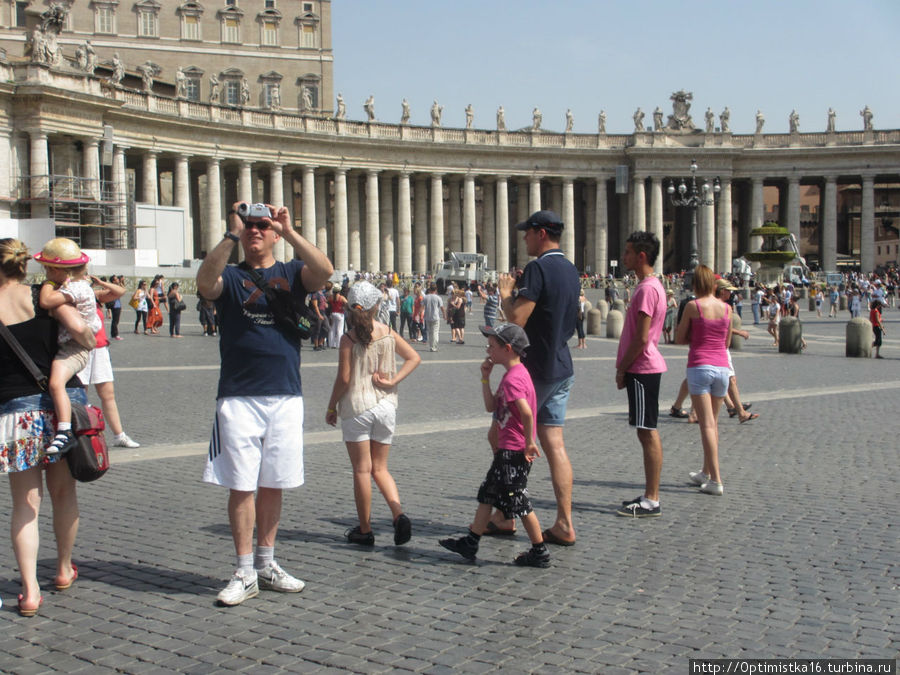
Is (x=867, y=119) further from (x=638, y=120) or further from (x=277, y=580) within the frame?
(x=277, y=580)

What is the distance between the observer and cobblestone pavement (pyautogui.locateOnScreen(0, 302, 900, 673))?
5152 mm

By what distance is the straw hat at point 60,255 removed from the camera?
615 cm

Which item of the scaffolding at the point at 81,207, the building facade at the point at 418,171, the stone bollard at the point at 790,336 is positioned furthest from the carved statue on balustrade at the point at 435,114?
the stone bollard at the point at 790,336

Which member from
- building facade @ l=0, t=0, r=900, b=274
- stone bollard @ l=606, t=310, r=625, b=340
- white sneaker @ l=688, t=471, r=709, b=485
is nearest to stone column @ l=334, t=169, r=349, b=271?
building facade @ l=0, t=0, r=900, b=274

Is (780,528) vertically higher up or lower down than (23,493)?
lower down

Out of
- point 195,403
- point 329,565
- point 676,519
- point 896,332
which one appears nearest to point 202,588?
point 329,565

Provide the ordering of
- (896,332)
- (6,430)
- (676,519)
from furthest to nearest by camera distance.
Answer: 1. (896,332)
2. (676,519)
3. (6,430)

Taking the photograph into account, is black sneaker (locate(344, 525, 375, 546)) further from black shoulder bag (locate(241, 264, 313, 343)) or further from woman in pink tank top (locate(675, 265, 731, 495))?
woman in pink tank top (locate(675, 265, 731, 495))

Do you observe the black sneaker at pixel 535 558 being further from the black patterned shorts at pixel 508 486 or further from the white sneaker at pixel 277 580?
the white sneaker at pixel 277 580

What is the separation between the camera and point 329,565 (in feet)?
21.8

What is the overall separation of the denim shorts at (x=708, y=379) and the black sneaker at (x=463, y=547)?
349cm

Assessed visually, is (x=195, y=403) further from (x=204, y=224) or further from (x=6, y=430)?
(x=204, y=224)

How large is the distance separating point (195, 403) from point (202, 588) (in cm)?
887

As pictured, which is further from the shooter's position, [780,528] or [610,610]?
[780,528]
